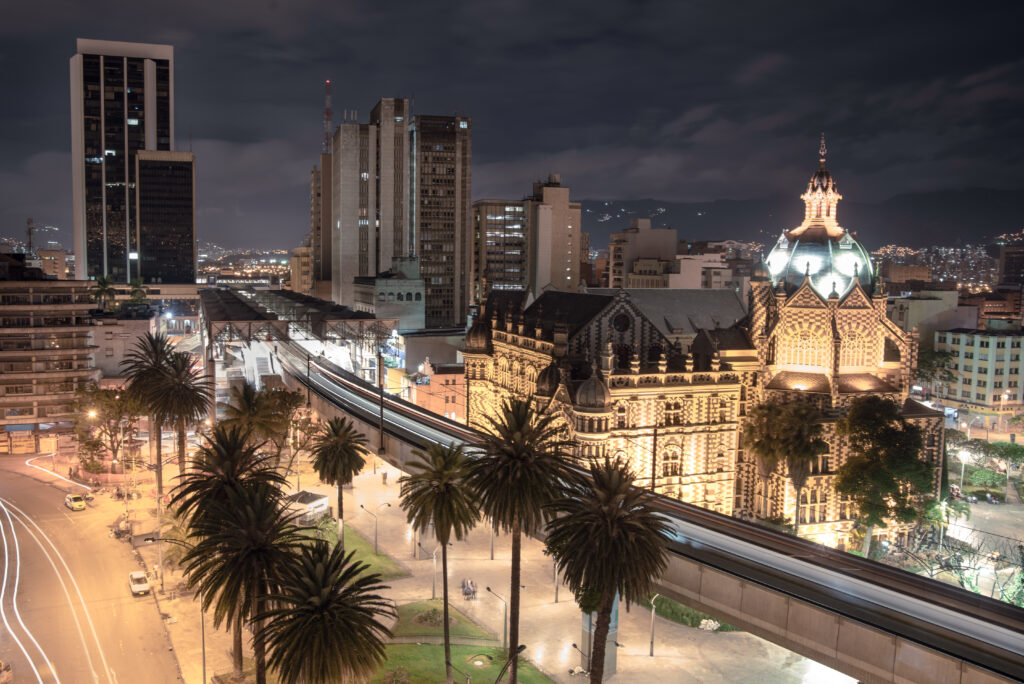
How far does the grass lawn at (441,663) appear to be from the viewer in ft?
175

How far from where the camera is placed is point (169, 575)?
69312mm

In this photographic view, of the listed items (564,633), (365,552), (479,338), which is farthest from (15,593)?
(479,338)

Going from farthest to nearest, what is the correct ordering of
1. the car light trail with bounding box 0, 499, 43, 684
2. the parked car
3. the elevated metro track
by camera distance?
1. the parked car
2. the car light trail with bounding box 0, 499, 43, 684
3. the elevated metro track

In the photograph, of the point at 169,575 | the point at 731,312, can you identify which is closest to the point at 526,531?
the point at 169,575

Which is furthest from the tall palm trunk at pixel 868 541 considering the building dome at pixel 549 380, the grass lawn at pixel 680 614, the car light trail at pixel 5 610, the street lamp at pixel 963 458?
the car light trail at pixel 5 610

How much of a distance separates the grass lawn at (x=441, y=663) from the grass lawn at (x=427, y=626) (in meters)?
1.18

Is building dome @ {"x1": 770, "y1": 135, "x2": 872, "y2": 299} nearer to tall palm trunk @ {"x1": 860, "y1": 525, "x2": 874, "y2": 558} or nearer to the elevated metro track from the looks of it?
tall palm trunk @ {"x1": 860, "y1": 525, "x2": 874, "y2": 558}

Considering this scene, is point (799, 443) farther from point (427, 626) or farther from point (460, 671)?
point (460, 671)

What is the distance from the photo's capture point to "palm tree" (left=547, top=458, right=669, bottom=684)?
4091 cm

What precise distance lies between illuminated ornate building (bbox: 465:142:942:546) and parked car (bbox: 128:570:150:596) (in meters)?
38.7

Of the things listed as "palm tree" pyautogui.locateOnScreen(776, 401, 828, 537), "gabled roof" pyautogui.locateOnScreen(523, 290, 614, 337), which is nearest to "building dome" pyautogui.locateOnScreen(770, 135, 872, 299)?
"palm tree" pyautogui.locateOnScreen(776, 401, 828, 537)

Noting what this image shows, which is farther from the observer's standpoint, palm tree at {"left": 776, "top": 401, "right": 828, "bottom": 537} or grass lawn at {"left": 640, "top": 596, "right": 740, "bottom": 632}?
palm tree at {"left": 776, "top": 401, "right": 828, "bottom": 537}

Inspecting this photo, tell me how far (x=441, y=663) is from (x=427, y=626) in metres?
4.53

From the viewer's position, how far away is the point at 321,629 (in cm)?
3694
